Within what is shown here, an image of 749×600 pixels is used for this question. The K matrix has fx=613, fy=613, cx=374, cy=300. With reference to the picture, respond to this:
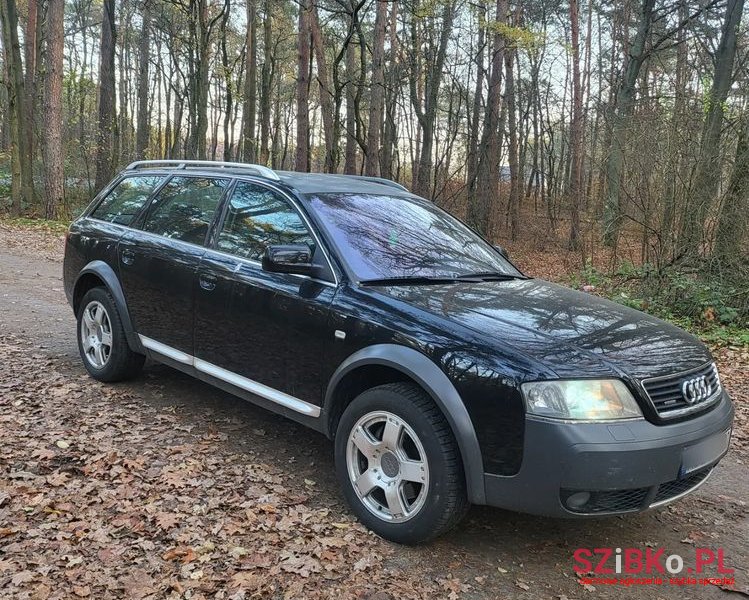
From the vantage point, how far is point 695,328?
8344 mm

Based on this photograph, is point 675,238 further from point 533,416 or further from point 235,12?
point 235,12

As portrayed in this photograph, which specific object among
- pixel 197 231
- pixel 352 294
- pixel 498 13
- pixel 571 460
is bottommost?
pixel 571 460

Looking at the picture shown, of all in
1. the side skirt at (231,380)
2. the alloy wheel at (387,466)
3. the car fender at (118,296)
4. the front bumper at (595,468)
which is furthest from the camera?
the car fender at (118,296)

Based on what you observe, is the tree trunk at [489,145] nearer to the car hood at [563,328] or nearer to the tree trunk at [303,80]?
the tree trunk at [303,80]

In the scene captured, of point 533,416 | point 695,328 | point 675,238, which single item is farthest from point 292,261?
point 675,238

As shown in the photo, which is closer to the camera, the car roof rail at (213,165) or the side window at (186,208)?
the car roof rail at (213,165)

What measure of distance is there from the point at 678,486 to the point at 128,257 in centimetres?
415

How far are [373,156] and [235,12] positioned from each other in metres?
16.0

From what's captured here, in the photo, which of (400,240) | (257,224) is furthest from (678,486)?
(257,224)

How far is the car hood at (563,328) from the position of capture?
2840 millimetres

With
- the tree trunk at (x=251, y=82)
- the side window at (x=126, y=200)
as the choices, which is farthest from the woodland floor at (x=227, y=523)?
the tree trunk at (x=251, y=82)

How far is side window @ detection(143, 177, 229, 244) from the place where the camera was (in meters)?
4.51

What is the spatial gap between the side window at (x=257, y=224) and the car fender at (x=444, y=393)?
0.98 metres

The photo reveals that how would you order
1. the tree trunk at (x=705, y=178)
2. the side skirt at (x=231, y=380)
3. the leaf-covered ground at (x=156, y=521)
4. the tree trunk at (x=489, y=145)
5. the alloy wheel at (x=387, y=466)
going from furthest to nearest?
the tree trunk at (x=489, y=145) → the tree trunk at (x=705, y=178) → the side skirt at (x=231, y=380) → the alloy wheel at (x=387, y=466) → the leaf-covered ground at (x=156, y=521)
